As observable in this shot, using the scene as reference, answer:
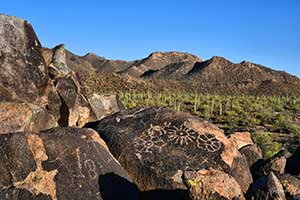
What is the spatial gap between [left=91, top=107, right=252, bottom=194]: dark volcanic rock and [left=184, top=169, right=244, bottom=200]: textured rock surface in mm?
901

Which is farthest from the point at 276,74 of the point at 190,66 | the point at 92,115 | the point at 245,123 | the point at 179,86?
the point at 92,115

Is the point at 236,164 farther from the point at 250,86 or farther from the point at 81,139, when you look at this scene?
the point at 250,86

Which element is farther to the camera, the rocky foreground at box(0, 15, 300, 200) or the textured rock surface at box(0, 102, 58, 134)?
the textured rock surface at box(0, 102, 58, 134)

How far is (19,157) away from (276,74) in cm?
8891

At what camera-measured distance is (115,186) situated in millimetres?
8156

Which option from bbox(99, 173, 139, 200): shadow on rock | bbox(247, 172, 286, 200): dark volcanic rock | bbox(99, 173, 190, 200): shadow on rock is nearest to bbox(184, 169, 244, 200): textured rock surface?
bbox(247, 172, 286, 200): dark volcanic rock

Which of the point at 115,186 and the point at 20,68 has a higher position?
the point at 20,68

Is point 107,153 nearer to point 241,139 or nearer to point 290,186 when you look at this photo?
point 290,186

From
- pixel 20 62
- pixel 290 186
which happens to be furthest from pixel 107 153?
pixel 20 62

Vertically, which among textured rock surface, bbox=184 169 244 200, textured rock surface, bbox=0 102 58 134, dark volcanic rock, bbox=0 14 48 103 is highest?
dark volcanic rock, bbox=0 14 48 103

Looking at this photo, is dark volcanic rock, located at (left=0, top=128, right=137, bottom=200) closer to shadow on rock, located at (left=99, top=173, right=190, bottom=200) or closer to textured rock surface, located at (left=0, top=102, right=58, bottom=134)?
shadow on rock, located at (left=99, top=173, right=190, bottom=200)

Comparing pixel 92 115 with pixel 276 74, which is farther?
pixel 276 74

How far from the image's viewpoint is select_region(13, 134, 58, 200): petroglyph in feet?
25.1

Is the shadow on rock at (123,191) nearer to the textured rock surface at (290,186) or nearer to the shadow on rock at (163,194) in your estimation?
the shadow on rock at (163,194)
